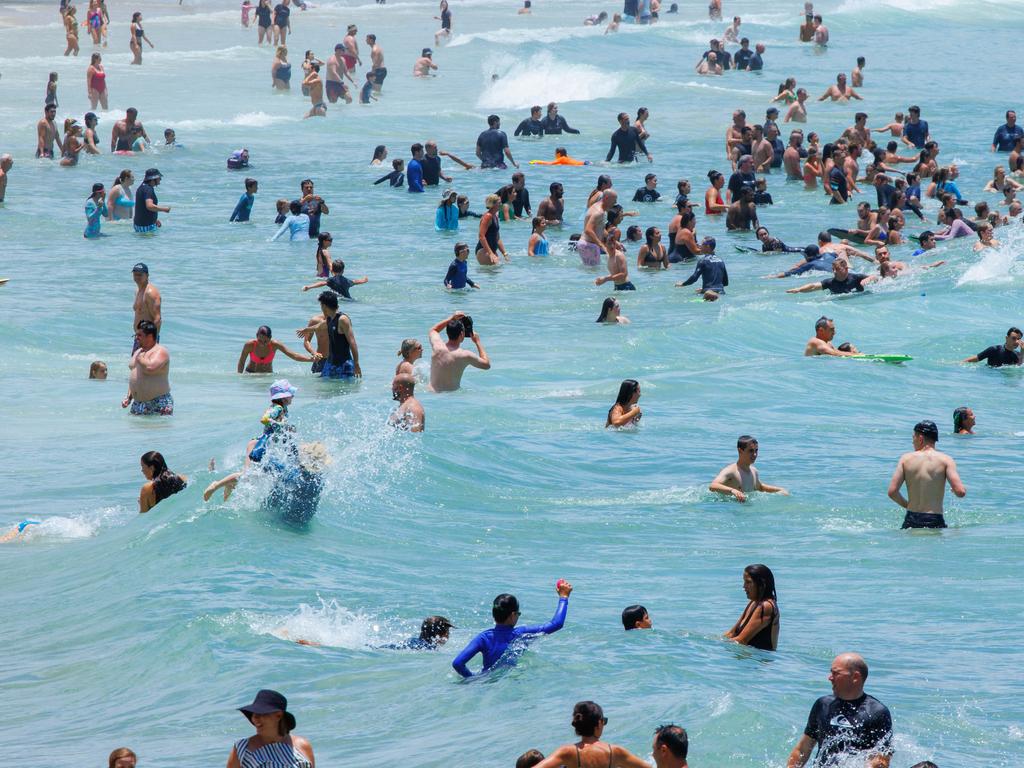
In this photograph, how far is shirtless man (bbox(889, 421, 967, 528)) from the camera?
Answer: 12.6 meters

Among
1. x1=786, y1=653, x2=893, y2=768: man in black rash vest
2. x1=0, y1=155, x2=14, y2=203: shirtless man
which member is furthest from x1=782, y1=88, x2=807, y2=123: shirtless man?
x1=786, y1=653, x2=893, y2=768: man in black rash vest

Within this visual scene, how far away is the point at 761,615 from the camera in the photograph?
9680 mm

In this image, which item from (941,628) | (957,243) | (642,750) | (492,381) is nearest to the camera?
(642,750)

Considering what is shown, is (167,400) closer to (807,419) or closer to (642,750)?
→ (807,419)

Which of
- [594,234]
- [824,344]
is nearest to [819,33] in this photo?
[594,234]

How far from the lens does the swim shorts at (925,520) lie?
42.1 feet

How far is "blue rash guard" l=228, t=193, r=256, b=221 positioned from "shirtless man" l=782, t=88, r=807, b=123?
48.3 ft

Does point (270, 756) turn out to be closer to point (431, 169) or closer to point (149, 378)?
point (149, 378)

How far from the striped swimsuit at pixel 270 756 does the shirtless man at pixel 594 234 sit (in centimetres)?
1849

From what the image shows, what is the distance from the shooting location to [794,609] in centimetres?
1120

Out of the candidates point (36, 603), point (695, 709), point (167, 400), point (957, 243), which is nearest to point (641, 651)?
point (695, 709)

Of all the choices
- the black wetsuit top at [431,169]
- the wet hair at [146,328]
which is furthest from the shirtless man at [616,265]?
the wet hair at [146,328]

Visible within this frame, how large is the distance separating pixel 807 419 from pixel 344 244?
11.8m

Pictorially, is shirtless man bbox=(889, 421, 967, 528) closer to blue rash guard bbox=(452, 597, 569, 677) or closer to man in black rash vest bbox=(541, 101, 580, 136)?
blue rash guard bbox=(452, 597, 569, 677)
